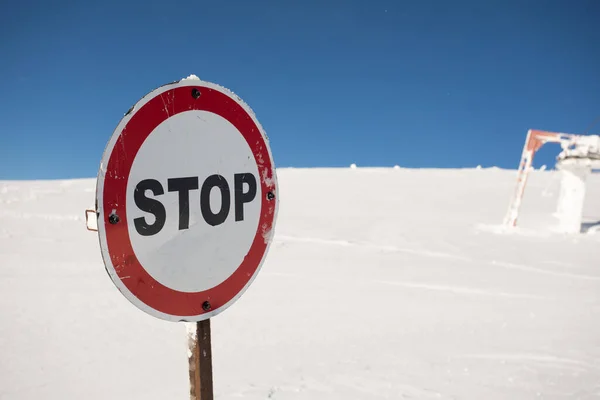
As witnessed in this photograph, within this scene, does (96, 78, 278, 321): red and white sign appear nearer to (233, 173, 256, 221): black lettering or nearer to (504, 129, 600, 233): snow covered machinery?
(233, 173, 256, 221): black lettering

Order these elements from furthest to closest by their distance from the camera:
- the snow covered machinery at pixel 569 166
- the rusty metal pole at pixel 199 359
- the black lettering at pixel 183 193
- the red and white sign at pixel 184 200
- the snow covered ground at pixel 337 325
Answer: the snow covered machinery at pixel 569 166 < the snow covered ground at pixel 337 325 < the rusty metal pole at pixel 199 359 < the black lettering at pixel 183 193 < the red and white sign at pixel 184 200

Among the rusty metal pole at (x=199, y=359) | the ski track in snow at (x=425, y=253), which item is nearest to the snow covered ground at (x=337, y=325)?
the ski track in snow at (x=425, y=253)

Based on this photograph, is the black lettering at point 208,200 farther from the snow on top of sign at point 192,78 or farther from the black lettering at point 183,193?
the snow on top of sign at point 192,78

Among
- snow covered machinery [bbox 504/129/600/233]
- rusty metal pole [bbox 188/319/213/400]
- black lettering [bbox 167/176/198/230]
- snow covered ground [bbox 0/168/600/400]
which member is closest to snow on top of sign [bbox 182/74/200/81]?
black lettering [bbox 167/176/198/230]

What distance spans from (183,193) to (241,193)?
0.26 meters

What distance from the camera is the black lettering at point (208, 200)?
1409mm

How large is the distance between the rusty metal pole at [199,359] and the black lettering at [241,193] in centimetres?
41

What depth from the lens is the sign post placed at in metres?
1.22

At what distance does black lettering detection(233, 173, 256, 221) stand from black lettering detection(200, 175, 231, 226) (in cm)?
4

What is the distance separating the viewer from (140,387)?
3.35m

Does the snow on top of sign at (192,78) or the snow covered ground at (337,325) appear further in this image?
the snow covered ground at (337,325)

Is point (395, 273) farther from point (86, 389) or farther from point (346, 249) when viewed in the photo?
point (86, 389)

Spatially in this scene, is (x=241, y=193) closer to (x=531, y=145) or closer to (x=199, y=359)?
(x=199, y=359)

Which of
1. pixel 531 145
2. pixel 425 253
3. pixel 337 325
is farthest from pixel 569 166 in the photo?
pixel 337 325
